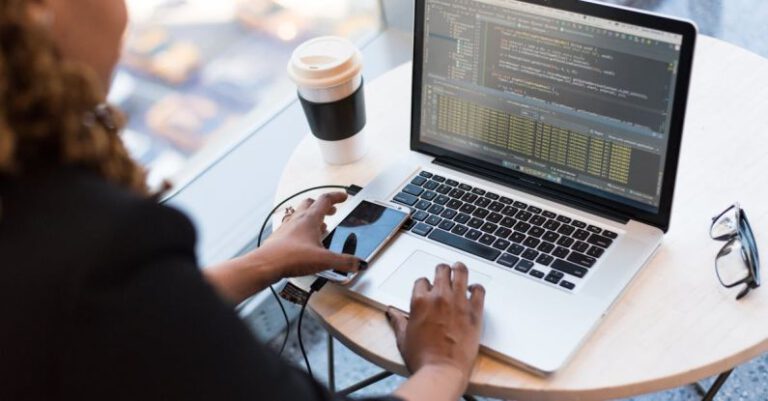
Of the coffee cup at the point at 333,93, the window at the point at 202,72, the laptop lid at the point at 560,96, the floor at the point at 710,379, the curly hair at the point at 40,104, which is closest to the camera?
the curly hair at the point at 40,104

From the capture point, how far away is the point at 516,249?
1059 millimetres

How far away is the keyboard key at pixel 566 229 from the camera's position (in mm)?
1072

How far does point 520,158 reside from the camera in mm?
1155

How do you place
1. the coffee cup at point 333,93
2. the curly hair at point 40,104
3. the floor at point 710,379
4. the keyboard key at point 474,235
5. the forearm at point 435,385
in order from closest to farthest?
the curly hair at point 40,104 < the forearm at point 435,385 < the keyboard key at point 474,235 < the coffee cup at point 333,93 < the floor at point 710,379

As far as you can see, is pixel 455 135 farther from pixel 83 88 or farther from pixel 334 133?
pixel 83 88

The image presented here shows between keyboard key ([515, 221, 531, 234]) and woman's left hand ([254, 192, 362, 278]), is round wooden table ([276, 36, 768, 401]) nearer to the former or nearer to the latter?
woman's left hand ([254, 192, 362, 278])

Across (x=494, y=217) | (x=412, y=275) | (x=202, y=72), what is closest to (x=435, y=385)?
(x=412, y=275)

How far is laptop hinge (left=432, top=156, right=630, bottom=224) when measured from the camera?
3.62ft

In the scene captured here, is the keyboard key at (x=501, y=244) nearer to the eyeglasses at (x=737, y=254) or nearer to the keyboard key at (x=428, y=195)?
the keyboard key at (x=428, y=195)

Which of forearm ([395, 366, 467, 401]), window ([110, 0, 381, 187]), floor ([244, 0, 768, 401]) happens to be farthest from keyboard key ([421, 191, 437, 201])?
window ([110, 0, 381, 187])

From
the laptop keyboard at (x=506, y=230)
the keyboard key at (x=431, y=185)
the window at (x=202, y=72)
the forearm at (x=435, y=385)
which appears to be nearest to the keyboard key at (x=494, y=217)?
the laptop keyboard at (x=506, y=230)

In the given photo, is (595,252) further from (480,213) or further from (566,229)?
(480,213)

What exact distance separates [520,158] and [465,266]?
22cm

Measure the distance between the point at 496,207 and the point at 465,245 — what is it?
82 mm
